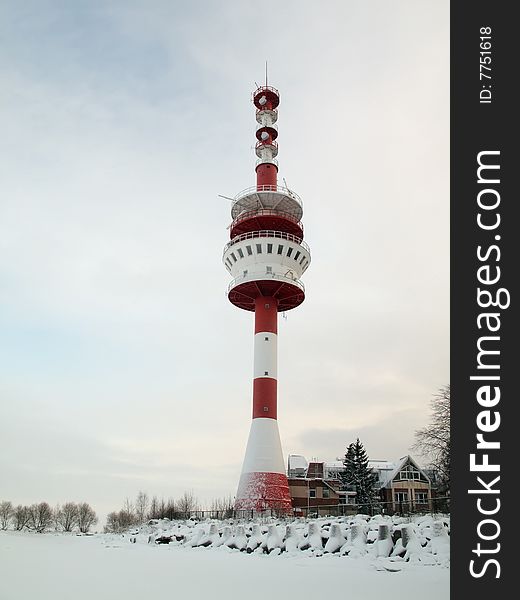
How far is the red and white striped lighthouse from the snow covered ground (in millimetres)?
20492

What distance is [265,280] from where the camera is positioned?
4531 cm

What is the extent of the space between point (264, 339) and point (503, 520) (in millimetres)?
34045

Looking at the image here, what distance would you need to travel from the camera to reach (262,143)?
2050 inches

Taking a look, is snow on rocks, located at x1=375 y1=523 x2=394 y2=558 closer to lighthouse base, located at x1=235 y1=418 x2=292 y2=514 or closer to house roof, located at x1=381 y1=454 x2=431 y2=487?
lighthouse base, located at x1=235 y1=418 x2=292 y2=514

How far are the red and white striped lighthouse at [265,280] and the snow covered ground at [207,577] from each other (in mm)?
20492

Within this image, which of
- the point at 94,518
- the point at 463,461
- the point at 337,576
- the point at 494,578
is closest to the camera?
the point at 494,578

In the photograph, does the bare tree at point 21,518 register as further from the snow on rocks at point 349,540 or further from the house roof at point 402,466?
the house roof at point 402,466

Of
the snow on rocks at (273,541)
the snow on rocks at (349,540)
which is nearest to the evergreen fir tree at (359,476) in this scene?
the snow on rocks at (349,540)

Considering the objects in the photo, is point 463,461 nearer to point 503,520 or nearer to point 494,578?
point 503,520

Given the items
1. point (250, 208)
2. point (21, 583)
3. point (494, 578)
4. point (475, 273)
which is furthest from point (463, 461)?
point (250, 208)

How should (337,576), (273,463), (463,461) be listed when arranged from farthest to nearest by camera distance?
(273,463) → (337,576) → (463,461)

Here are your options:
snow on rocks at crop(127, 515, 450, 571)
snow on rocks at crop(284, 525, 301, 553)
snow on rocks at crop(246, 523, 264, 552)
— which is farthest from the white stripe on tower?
snow on rocks at crop(284, 525, 301, 553)

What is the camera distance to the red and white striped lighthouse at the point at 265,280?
39875 millimetres

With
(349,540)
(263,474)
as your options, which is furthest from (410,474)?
(349,540)
